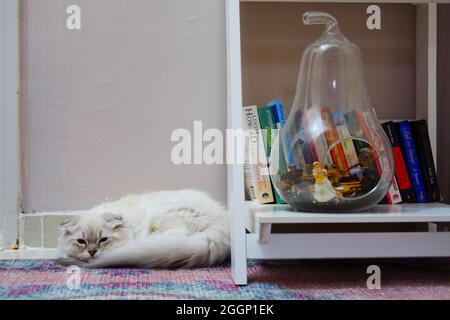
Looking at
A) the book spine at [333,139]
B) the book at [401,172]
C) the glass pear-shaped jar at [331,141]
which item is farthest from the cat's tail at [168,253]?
the book at [401,172]

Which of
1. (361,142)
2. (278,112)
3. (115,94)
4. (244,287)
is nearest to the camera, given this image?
(244,287)

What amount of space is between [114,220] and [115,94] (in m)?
0.32

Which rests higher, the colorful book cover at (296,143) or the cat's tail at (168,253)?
the colorful book cover at (296,143)

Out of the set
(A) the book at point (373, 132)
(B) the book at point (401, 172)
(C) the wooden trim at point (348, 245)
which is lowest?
(C) the wooden trim at point (348, 245)

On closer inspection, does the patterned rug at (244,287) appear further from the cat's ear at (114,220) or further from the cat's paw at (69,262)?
the cat's ear at (114,220)

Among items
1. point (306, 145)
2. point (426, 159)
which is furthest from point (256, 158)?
point (426, 159)

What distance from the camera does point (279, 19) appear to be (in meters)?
1.47

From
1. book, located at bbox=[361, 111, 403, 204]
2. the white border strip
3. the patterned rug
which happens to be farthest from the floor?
book, located at bbox=[361, 111, 403, 204]

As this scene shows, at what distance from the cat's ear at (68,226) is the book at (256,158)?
46 centimetres

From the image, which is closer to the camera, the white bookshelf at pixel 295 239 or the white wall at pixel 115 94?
the white bookshelf at pixel 295 239

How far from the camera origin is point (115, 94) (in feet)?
4.68

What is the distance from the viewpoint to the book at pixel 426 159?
134 cm

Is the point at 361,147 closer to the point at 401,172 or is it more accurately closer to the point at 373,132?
the point at 373,132
